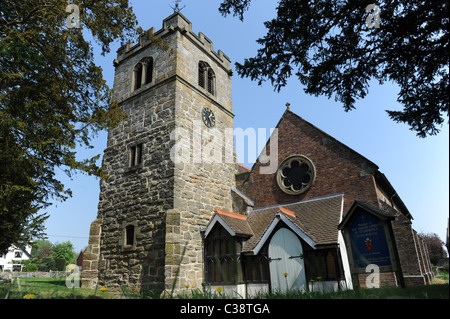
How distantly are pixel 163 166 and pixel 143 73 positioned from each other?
6.97m

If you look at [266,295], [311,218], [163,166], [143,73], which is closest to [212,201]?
[163,166]

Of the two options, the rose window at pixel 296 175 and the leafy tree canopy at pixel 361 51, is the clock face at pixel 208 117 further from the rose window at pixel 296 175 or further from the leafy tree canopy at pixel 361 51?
the leafy tree canopy at pixel 361 51

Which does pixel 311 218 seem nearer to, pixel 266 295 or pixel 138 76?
pixel 266 295

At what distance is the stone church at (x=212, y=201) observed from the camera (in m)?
10.6

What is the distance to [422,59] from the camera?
583 cm

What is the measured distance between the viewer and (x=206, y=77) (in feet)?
59.0

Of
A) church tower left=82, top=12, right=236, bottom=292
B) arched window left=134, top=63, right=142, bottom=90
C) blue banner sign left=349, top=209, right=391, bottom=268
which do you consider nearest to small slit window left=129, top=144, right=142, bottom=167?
church tower left=82, top=12, right=236, bottom=292

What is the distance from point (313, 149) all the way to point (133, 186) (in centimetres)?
998

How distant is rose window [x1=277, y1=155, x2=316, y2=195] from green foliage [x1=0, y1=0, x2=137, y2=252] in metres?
9.41

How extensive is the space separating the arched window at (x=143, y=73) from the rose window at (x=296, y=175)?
9.67 meters

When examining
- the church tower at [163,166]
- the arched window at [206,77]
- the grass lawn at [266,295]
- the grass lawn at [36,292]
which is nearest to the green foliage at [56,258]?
the church tower at [163,166]

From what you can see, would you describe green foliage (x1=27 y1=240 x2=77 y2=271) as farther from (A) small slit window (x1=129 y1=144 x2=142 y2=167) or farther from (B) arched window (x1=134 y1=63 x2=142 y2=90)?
(B) arched window (x1=134 y1=63 x2=142 y2=90)

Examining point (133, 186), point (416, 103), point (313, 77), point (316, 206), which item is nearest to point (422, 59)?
point (416, 103)

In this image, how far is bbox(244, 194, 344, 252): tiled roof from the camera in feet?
35.4
